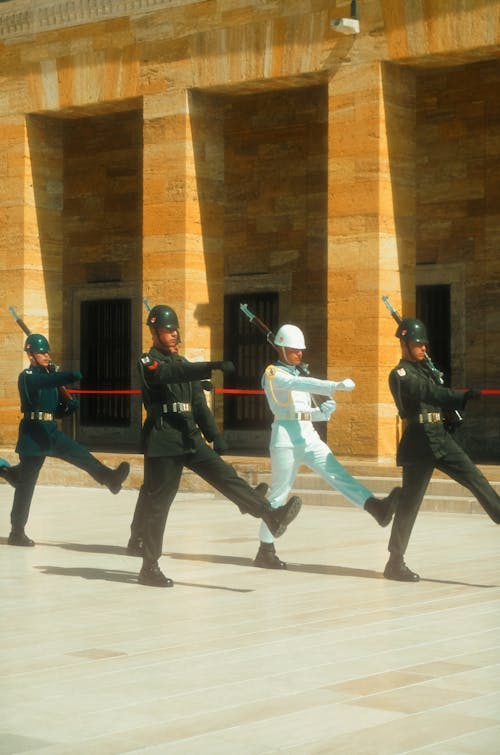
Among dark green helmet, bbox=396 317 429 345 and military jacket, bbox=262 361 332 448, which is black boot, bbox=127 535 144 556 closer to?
military jacket, bbox=262 361 332 448

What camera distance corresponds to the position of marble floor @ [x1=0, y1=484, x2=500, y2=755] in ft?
18.6

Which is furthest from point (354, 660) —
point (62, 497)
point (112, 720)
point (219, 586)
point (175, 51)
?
point (175, 51)

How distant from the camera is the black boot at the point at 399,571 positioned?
32.9 ft

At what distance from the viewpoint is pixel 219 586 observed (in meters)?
9.85

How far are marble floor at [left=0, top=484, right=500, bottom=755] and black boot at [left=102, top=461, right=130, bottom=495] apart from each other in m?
0.49

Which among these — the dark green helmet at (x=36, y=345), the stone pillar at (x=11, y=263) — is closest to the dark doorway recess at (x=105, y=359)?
the stone pillar at (x=11, y=263)

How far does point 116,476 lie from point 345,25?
23.7 ft

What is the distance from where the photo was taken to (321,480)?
1686 centimetres

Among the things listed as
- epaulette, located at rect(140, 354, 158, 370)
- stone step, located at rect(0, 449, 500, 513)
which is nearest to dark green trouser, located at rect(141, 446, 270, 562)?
epaulette, located at rect(140, 354, 158, 370)

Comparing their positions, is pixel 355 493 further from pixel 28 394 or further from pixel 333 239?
pixel 333 239

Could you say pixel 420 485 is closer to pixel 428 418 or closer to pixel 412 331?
pixel 428 418

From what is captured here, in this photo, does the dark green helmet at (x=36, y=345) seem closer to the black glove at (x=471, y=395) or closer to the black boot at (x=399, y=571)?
the black boot at (x=399, y=571)

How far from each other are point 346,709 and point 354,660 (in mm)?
1107

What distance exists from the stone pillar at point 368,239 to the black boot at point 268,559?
6.63 meters
